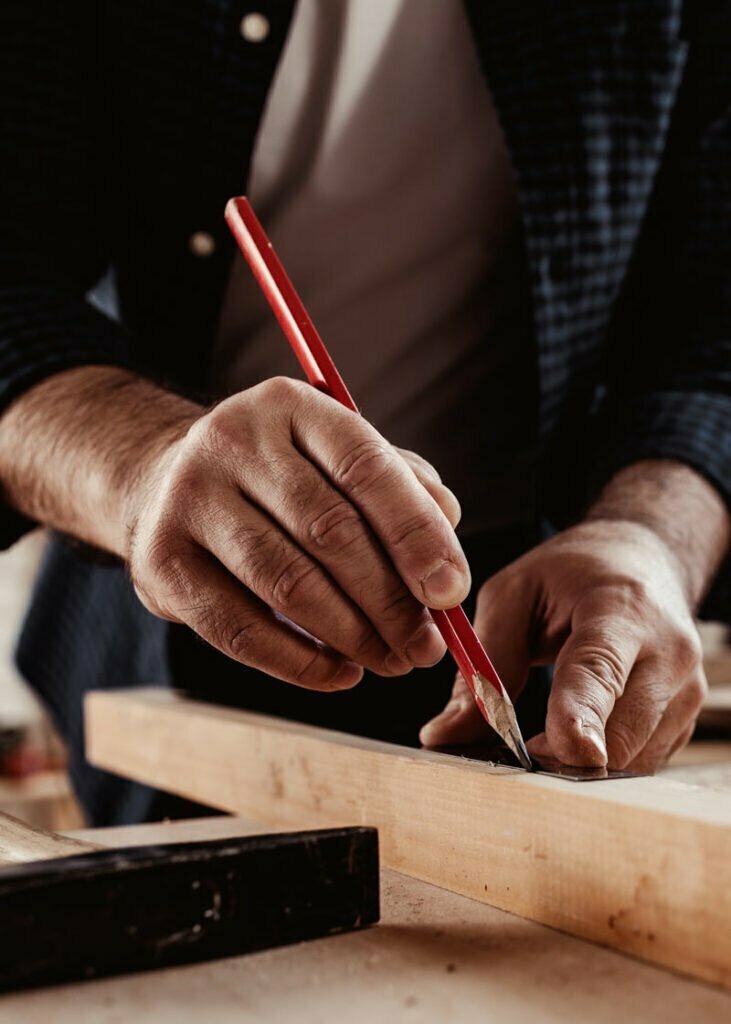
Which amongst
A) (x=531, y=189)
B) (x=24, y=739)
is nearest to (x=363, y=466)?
(x=531, y=189)

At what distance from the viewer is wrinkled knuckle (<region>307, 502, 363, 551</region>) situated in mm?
561

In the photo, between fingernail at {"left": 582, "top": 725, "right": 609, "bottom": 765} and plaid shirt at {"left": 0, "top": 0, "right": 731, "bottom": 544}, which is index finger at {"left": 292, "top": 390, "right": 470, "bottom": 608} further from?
plaid shirt at {"left": 0, "top": 0, "right": 731, "bottom": 544}

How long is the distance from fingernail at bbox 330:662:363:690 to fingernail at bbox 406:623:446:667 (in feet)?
0.13

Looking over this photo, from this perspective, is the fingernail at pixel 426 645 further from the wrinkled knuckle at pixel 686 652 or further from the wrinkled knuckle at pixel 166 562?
the wrinkled knuckle at pixel 686 652

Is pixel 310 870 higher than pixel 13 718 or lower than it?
higher

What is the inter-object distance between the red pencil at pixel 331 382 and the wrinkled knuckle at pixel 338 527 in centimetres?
7

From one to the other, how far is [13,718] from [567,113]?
2.88 metres

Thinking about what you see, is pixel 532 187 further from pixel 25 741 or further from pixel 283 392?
pixel 25 741

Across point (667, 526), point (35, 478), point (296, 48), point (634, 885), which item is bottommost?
point (667, 526)

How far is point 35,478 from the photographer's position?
819 millimetres

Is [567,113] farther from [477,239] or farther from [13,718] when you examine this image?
[13,718]

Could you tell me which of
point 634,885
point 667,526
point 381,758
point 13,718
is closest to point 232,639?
point 381,758

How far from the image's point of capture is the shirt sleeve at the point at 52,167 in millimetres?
925

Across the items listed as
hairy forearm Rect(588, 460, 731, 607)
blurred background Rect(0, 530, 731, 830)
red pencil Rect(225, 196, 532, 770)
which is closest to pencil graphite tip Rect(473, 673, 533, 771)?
red pencil Rect(225, 196, 532, 770)
